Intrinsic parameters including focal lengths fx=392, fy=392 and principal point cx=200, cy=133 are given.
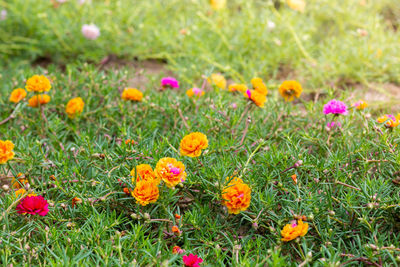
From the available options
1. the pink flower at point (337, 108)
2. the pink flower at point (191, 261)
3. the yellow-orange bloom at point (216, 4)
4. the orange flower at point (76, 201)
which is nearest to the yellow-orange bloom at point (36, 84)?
the orange flower at point (76, 201)

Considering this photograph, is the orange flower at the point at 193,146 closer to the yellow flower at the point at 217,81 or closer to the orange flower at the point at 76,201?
the orange flower at the point at 76,201

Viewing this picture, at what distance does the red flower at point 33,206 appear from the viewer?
159 centimetres

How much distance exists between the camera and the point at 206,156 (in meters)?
1.90

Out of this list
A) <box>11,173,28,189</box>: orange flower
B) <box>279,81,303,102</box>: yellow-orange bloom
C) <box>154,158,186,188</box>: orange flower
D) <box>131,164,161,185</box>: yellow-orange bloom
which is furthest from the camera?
<box>279,81,303,102</box>: yellow-orange bloom

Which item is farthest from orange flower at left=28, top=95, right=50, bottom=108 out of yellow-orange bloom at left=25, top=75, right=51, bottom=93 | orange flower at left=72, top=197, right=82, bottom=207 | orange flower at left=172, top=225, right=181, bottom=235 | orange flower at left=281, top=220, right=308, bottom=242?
orange flower at left=281, top=220, right=308, bottom=242

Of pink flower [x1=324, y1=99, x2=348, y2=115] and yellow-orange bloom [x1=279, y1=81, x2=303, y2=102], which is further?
yellow-orange bloom [x1=279, y1=81, x2=303, y2=102]

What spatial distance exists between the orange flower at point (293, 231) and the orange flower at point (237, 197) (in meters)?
0.20

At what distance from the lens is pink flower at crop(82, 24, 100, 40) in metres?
3.46

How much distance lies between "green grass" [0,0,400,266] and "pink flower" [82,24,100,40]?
4.5 inches

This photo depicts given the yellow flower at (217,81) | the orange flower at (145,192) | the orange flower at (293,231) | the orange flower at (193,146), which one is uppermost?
the orange flower at (193,146)

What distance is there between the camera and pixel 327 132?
2.15 m

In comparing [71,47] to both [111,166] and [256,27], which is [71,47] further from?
[111,166]

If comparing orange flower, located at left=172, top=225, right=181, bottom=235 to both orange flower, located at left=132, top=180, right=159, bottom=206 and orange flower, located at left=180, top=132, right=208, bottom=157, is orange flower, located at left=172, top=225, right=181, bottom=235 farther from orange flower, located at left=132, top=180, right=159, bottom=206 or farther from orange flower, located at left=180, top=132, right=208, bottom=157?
orange flower, located at left=180, top=132, right=208, bottom=157

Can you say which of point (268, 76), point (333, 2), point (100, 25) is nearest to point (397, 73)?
point (268, 76)
